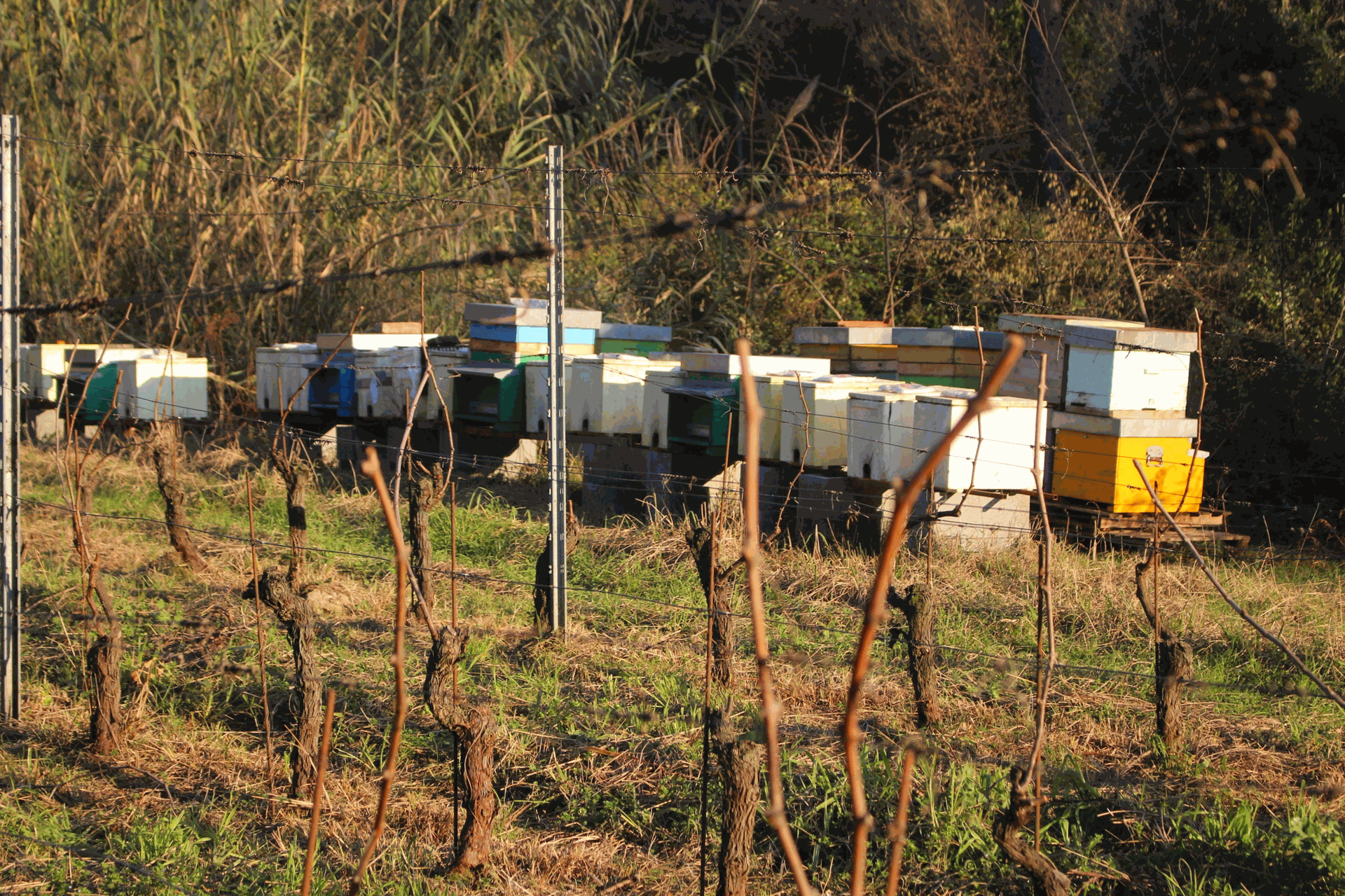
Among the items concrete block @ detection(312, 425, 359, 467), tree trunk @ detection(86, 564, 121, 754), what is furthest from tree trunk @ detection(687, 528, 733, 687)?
concrete block @ detection(312, 425, 359, 467)

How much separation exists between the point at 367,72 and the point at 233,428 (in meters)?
4.66

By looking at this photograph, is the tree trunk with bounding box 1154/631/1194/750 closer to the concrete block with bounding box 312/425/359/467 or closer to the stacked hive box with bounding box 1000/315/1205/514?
the stacked hive box with bounding box 1000/315/1205/514

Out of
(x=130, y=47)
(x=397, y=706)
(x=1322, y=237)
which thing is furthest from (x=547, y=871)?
(x=130, y=47)

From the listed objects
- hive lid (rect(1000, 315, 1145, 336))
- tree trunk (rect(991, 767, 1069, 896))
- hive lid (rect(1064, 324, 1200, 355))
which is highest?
hive lid (rect(1000, 315, 1145, 336))

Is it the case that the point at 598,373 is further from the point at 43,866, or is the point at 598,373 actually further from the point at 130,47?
the point at 130,47

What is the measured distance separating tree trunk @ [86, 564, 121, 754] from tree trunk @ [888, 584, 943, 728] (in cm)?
299

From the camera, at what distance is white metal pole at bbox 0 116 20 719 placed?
175 inches

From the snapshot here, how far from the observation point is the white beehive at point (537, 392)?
759 centimetres

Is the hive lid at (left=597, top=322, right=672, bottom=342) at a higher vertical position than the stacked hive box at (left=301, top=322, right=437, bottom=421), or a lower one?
higher

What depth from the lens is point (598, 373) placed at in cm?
739

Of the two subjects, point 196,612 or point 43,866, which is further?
point 196,612

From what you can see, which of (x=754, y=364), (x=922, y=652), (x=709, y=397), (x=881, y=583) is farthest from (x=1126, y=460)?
(x=881, y=583)

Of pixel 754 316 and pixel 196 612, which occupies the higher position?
pixel 754 316

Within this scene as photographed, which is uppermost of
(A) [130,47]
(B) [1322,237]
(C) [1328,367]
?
(A) [130,47]
